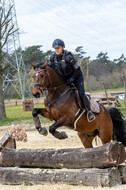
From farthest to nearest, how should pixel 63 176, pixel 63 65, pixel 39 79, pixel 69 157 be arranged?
pixel 63 65, pixel 39 79, pixel 69 157, pixel 63 176

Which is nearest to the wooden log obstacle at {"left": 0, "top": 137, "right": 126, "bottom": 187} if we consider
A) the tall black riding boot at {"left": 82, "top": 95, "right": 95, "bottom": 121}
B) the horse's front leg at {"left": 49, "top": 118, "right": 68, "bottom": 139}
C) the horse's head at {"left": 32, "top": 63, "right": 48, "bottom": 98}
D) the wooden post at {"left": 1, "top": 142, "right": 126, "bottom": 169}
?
the wooden post at {"left": 1, "top": 142, "right": 126, "bottom": 169}

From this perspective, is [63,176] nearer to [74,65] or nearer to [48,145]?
[74,65]

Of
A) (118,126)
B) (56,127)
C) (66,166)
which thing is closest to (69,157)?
(66,166)

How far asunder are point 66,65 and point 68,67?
79 millimetres

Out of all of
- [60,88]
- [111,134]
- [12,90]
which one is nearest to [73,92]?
[60,88]

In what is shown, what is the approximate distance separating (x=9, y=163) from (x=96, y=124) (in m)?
1.95

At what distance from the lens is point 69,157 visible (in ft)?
15.4

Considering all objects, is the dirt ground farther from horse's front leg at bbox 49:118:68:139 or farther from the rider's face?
the rider's face

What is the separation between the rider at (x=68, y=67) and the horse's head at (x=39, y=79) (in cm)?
41

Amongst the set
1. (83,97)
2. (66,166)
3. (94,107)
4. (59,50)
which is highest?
(59,50)

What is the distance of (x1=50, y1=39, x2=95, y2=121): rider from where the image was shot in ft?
17.8

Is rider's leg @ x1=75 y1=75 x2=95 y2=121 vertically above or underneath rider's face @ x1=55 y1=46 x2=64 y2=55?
underneath

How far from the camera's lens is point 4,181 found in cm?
502

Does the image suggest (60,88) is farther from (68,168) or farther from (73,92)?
(68,168)
